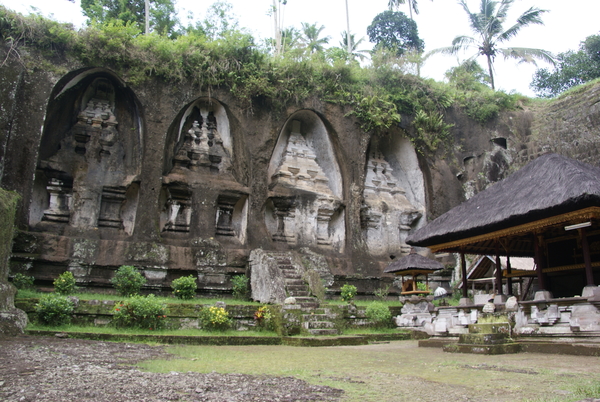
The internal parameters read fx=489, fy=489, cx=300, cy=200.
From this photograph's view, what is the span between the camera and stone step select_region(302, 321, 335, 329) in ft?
30.8

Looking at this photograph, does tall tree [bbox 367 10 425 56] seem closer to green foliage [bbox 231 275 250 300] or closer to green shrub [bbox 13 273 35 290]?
green foliage [bbox 231 275 250 300]

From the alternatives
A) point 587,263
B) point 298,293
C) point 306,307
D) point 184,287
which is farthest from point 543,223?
point 184,287

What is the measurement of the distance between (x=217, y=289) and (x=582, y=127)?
12.3 meters

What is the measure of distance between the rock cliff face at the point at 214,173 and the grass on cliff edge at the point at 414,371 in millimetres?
5918

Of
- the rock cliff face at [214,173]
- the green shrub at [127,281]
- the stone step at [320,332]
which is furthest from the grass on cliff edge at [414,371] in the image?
the rock cliff face at [214,173]

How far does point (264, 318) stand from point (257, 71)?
7805mm

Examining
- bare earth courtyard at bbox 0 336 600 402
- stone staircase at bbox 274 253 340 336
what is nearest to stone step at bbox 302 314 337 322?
stone staircase at bbox 274 253 340 336

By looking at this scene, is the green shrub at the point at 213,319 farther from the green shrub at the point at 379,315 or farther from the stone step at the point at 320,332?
the green shrub at the point at 379,315

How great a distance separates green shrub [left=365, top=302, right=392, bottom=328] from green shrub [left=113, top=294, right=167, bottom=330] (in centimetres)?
478

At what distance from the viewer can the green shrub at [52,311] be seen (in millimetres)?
8203

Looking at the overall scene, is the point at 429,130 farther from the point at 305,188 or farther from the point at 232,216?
the point at 232,216

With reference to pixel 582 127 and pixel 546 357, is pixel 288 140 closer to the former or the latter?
pixel 582 127

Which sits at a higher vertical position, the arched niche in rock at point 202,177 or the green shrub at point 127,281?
the arched niche in rock at point 202,177

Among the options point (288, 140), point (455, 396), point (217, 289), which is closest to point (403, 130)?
point (288, 140)
